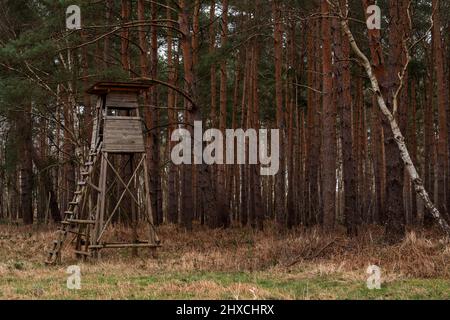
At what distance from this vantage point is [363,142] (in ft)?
108

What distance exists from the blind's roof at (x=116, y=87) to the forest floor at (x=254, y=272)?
399 centimetres

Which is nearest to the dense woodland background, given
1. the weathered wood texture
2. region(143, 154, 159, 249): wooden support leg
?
the weathered wood texture

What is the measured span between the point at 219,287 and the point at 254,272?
2073 millimetres

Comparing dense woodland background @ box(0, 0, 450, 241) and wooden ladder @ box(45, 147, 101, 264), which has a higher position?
dense woodland background @ box(0, 0, 450, 241)

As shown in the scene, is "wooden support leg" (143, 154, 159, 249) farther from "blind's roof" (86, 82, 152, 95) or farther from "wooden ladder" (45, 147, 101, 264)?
"blind's roof" (86, 82, 152, 95)

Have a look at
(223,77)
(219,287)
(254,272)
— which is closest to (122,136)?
(254,272)

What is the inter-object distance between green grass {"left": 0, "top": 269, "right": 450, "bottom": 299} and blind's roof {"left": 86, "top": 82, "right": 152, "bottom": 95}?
526 centimetres

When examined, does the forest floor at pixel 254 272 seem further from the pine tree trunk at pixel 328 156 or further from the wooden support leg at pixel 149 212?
the pine tree trunk at pixel 328 156

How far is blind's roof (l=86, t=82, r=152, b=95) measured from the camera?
45.6 ft

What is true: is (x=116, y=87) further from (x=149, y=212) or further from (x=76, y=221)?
(x=76, y=221)

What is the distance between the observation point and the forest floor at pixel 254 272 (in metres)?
8.23

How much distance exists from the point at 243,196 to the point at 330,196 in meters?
11.4

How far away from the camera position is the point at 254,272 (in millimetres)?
10500

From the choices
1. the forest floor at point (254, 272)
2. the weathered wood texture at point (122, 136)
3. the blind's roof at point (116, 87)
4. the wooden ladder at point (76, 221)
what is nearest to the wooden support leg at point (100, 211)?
the wooden ladder at point (76, 221)
